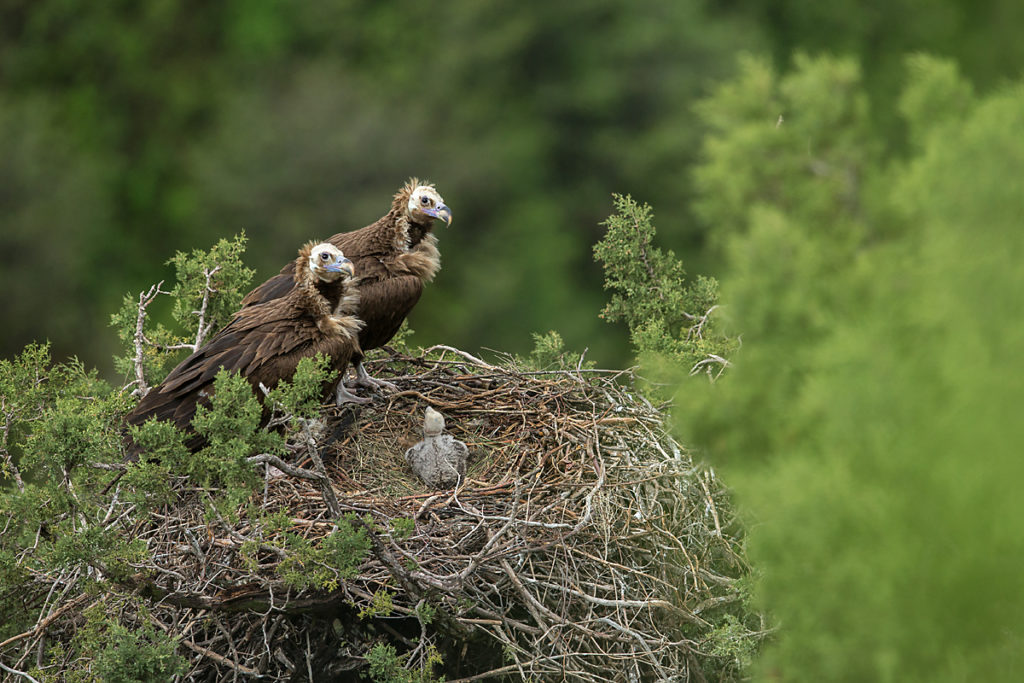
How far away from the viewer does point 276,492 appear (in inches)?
226

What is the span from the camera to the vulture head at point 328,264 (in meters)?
6.30

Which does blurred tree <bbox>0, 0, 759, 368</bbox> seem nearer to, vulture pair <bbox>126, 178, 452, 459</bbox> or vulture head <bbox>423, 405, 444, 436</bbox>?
vulture pair <bbox>126, 178, 452, 459</bbox>

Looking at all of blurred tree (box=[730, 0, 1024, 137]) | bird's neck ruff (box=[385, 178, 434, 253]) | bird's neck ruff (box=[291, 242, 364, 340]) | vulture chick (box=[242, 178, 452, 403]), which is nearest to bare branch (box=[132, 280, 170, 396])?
vulture chick (box=[242, 178, 452, 403])

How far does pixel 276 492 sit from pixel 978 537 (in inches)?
144

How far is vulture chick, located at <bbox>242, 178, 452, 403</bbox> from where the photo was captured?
6.79 m

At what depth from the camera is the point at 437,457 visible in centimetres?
609

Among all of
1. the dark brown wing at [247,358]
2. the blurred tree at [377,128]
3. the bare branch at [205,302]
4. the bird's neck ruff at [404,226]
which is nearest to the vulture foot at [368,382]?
the dark brown wing at [247,358]

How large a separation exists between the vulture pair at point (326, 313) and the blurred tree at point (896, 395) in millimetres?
2465

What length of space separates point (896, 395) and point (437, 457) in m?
3.36

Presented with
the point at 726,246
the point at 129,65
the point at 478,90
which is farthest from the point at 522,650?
the point at 129,65

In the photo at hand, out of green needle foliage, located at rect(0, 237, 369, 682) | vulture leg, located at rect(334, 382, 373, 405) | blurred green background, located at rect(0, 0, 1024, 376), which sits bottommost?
green needle foliage, located at rect(0, 237, 369, 682)

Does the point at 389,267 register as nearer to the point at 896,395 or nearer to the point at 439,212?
the point at 439,212

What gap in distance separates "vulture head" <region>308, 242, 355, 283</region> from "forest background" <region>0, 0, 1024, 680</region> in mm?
1979

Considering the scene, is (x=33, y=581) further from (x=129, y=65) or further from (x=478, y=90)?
(x=129, y=65)
